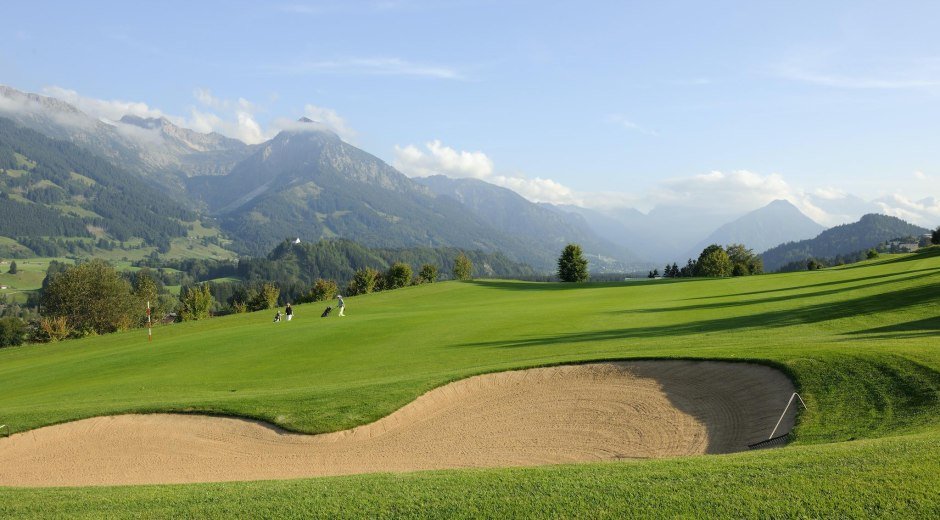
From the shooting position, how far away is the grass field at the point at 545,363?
7859 millimetres

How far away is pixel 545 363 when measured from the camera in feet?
68.6

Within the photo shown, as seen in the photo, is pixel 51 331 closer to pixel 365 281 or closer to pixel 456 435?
pixel 365 281

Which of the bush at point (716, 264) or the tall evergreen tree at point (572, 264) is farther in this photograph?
the bush at point (716, 264)

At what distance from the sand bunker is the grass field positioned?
82 centimetres

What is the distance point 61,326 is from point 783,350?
278 feet

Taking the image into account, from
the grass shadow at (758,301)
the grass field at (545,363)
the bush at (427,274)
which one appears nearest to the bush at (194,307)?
the bush at (427,274)

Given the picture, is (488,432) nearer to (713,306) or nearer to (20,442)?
(20,442)

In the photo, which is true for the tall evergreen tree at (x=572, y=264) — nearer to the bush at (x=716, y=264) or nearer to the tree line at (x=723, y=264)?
the bush at (x=716, y=264)

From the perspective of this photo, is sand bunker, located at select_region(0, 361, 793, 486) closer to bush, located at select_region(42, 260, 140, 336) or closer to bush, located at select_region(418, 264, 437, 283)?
bush, located at select_region(42, 260, 140, 336)

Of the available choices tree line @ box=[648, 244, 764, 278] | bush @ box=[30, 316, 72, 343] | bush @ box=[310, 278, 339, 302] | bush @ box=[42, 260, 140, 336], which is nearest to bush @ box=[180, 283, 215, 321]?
bush @ box=[42, 260, 140, 336]

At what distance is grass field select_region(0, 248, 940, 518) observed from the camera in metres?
7.86

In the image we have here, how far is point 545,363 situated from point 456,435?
606 cm

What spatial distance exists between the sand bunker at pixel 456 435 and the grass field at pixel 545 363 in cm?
82

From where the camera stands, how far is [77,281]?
85188 mm
